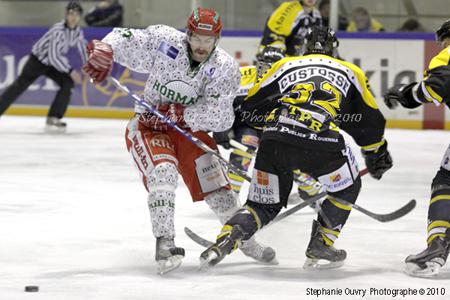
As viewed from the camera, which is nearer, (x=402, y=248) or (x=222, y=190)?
(x=222, y=190)

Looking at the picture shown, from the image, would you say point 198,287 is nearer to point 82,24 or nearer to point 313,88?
point 313,88

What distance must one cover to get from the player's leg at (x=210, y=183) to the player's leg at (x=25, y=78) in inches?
231

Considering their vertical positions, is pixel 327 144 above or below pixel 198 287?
above

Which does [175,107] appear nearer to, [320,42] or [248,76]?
[320,42]

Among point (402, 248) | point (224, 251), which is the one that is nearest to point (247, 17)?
point (402, 248)

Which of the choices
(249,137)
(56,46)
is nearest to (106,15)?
(56,46)

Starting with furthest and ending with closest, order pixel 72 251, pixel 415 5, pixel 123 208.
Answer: pixel 415 5 < pixel 123 208 < pixel 72 251

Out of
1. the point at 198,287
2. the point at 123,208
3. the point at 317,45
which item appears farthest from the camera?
the point at 123,208

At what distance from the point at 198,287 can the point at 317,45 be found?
3.47ft

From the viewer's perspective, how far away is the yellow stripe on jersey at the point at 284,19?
789 cm

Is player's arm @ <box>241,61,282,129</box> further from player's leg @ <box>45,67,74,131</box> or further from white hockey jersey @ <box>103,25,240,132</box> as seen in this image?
player's leg @ <box>45,67,74,131</box>

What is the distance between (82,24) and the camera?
11.8 metres

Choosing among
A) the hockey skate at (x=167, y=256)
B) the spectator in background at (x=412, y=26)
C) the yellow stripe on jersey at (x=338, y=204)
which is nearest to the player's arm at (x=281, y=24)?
the spectator in background at (x=412, y=26)

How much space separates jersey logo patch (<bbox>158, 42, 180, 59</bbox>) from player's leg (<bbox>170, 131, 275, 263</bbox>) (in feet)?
1.07
